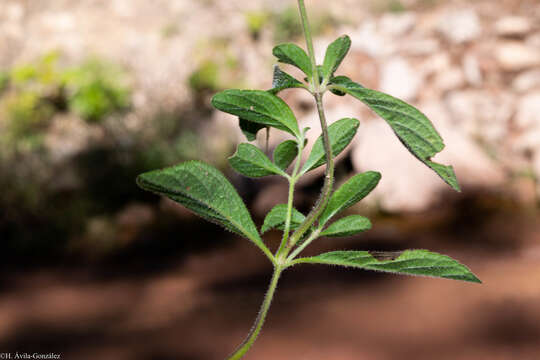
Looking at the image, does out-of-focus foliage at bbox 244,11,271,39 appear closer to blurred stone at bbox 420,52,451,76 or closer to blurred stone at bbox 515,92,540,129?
blurred stone at bbox 420,52,451,76

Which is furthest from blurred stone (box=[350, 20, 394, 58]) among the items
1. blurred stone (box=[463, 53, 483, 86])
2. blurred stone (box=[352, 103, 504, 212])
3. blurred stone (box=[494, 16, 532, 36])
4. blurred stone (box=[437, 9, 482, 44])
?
blurred stone (box=[352, 103, 504, 212])

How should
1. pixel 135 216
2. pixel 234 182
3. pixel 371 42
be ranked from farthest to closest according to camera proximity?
pixel 371 42 < pixel 234 182 < pixel 135 216

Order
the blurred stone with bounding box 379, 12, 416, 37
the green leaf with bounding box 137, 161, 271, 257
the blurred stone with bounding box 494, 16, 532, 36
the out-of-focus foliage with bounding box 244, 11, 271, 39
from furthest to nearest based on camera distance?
1. the out-of-focus foliage with bounding box 244, 11, 271, 39
2. the blurred stone with bounding box 379, 12, 416, 37
3. the blurred stone with bounding box 494, 16, 532, 36
4. the green leaf with bounding box 137, 161, 271, 257

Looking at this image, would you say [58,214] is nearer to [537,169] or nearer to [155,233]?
[155,233]

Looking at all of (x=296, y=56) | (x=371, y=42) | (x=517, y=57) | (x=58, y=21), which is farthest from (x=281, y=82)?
(x=58, y=21)

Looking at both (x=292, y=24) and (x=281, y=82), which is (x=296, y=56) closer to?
(x=281, y=82)

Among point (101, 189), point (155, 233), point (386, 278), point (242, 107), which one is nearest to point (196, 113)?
point (101, 189)
